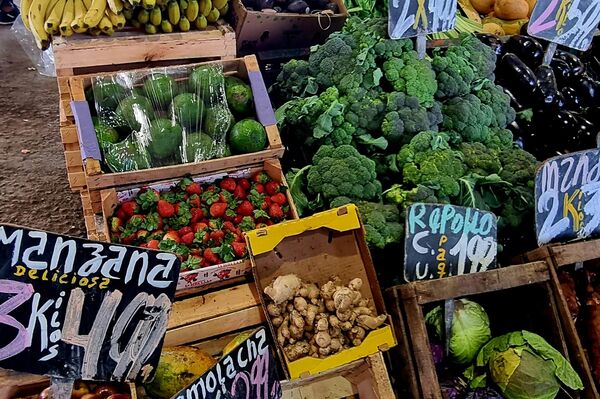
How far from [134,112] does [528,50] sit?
82.9 inches

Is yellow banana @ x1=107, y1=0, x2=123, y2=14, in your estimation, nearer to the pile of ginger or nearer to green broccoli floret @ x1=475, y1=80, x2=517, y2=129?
the pile of ginger

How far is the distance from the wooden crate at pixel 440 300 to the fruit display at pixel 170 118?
83cm

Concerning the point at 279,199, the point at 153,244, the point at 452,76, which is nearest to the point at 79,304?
the point at 153,244

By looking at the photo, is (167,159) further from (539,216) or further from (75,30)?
(539,216)

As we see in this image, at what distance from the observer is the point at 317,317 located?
1699 mm

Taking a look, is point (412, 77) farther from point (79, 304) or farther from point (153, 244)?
point (79, 304)

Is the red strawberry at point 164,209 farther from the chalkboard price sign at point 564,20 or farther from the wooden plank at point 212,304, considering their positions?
the chalkboard price sign at point 564,20

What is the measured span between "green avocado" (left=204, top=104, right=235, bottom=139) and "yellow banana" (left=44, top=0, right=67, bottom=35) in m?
0.81

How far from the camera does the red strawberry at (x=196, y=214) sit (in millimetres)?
2029

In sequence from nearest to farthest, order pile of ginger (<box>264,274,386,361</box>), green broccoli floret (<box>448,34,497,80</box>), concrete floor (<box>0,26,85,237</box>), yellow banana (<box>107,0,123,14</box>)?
1. pile of ginger (<box>264,274,386,361</box>)
2. yellow banana (<box>107,0,123,14</box>)
3. green broccoli floret (<box>448,34,497,80</box>)
4. concrete floor (<box>0,26,85,237</box>)

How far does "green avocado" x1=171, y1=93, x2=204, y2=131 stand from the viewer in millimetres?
2217

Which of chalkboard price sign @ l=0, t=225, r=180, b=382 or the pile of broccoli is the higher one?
the pile of broccoli

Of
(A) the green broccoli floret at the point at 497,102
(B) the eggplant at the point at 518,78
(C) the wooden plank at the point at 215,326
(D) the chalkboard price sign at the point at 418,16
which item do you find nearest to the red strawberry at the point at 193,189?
(C) the wooden plank at the point at 215,326

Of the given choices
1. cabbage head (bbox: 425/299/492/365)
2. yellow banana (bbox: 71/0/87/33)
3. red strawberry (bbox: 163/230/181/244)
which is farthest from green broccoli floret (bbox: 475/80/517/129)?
yellow banana (bbox: 71/0/87/33)
